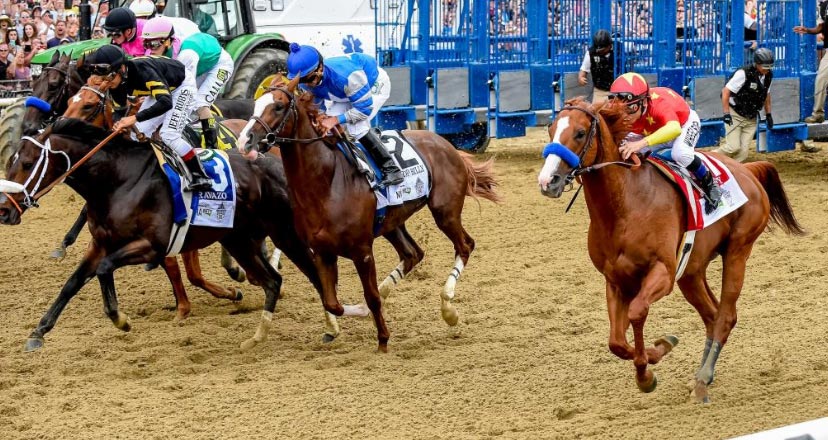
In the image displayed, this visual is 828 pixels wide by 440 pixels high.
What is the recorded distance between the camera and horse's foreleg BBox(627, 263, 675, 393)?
18.1 ft

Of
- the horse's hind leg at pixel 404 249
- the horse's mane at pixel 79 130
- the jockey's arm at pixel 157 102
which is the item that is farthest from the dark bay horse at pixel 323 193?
the horse's mane at pixel 79 130

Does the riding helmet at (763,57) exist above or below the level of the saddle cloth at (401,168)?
above

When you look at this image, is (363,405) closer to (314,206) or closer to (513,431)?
(513,431)

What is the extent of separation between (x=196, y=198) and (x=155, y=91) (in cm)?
71

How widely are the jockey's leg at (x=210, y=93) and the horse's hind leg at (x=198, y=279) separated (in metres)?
0.92

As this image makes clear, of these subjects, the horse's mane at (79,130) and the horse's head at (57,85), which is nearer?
the horse's mane at (79,130)

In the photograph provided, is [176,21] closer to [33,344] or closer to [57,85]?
[57,85]

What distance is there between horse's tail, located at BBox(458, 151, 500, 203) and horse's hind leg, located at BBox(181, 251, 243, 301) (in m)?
1.87

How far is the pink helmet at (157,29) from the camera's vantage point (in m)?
8.15

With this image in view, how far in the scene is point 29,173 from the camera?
6.79m

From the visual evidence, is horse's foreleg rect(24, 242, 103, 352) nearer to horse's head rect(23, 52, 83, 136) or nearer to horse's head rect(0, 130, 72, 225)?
horse's head rect(0, 130, 72, 225)

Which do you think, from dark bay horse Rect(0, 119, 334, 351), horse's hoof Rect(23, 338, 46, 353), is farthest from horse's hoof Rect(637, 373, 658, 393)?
horse's hoof Rect(23, 338, 46, 353)

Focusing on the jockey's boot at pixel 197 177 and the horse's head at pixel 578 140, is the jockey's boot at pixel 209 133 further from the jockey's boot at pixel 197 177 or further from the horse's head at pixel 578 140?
the horse's head at pixel 578 140

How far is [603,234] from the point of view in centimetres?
574
